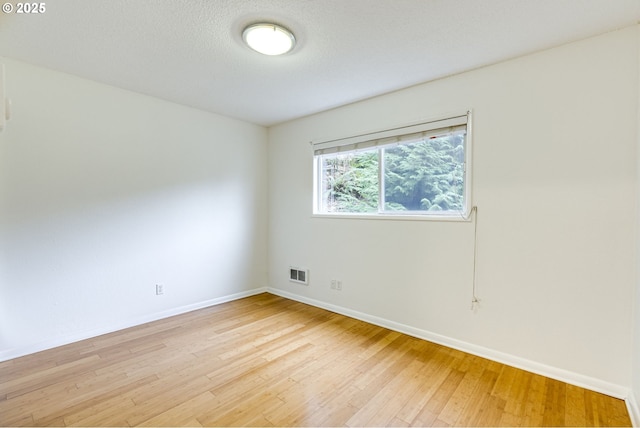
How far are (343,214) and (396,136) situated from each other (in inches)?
40.4

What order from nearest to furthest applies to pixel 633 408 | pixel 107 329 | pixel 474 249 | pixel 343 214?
pixel 633 408 < pixel 474 249 < pixel 107 329 < pixel 343 214

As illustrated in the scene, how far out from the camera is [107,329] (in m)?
2.80

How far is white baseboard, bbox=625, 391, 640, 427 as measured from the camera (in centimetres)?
163

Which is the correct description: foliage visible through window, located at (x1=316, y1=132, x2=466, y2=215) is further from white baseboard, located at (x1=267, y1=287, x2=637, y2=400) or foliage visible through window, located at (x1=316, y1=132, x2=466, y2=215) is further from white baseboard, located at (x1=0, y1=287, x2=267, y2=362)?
white baseboard, located at (x1=0, y1=287, x2=267, y2=362)

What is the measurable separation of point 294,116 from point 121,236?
235 cm

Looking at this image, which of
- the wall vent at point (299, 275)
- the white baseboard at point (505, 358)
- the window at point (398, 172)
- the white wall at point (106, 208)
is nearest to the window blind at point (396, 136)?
the window at point (398, 172)

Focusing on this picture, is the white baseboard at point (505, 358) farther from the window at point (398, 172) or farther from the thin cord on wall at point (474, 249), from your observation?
Answer: the window at point (398, 172)

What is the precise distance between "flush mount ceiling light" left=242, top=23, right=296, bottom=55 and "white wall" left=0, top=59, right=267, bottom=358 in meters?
1.71

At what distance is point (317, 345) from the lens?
8.49 ft

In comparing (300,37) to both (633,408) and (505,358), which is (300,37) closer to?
(505,358)

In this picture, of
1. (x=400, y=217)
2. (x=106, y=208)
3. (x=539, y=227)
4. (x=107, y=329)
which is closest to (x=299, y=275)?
(x=400, y=217)

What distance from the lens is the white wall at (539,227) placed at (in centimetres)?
190

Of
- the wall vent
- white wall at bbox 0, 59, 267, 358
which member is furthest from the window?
white wall at bbox 0, 59, 267, 358

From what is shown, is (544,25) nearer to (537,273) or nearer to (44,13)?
(537,273)
